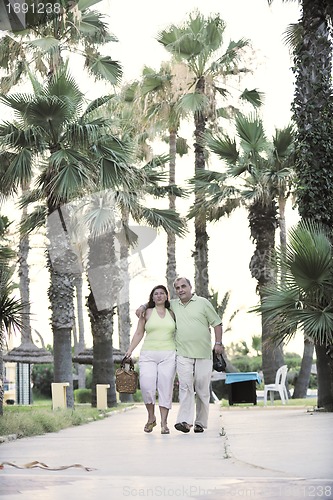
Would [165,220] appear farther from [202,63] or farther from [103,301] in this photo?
[202,63]

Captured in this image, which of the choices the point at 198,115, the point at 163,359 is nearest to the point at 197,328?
the point at 163,359

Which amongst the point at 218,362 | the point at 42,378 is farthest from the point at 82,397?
the point at 218,362

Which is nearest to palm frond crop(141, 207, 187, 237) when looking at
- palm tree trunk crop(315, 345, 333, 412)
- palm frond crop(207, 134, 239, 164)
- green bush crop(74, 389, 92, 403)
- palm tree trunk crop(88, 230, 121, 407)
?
palm frond crop(207, 134, 239, 164)

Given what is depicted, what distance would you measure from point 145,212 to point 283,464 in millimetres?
21102

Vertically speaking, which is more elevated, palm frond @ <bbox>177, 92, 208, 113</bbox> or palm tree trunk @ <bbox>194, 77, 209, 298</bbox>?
palm frond @ <bbox>177, 92, 208, 113</bbox>

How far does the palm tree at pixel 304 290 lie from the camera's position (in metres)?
16.5

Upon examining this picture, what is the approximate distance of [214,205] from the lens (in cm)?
2995

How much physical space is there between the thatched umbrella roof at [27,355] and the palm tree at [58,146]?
15.6m

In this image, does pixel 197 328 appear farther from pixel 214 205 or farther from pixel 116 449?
pixel 214 205

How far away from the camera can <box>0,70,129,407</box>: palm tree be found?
876 inches

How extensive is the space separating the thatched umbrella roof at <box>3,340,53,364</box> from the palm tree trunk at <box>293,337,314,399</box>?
33.5 ft

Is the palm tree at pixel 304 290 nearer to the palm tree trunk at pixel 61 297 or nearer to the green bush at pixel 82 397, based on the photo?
the palm tree trunk at pixel 61 297

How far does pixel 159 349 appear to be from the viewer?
1182cm

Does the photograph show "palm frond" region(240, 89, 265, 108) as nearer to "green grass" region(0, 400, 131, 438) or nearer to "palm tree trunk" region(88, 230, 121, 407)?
"palm tree trunk" region(88, 230, 121, 407)
